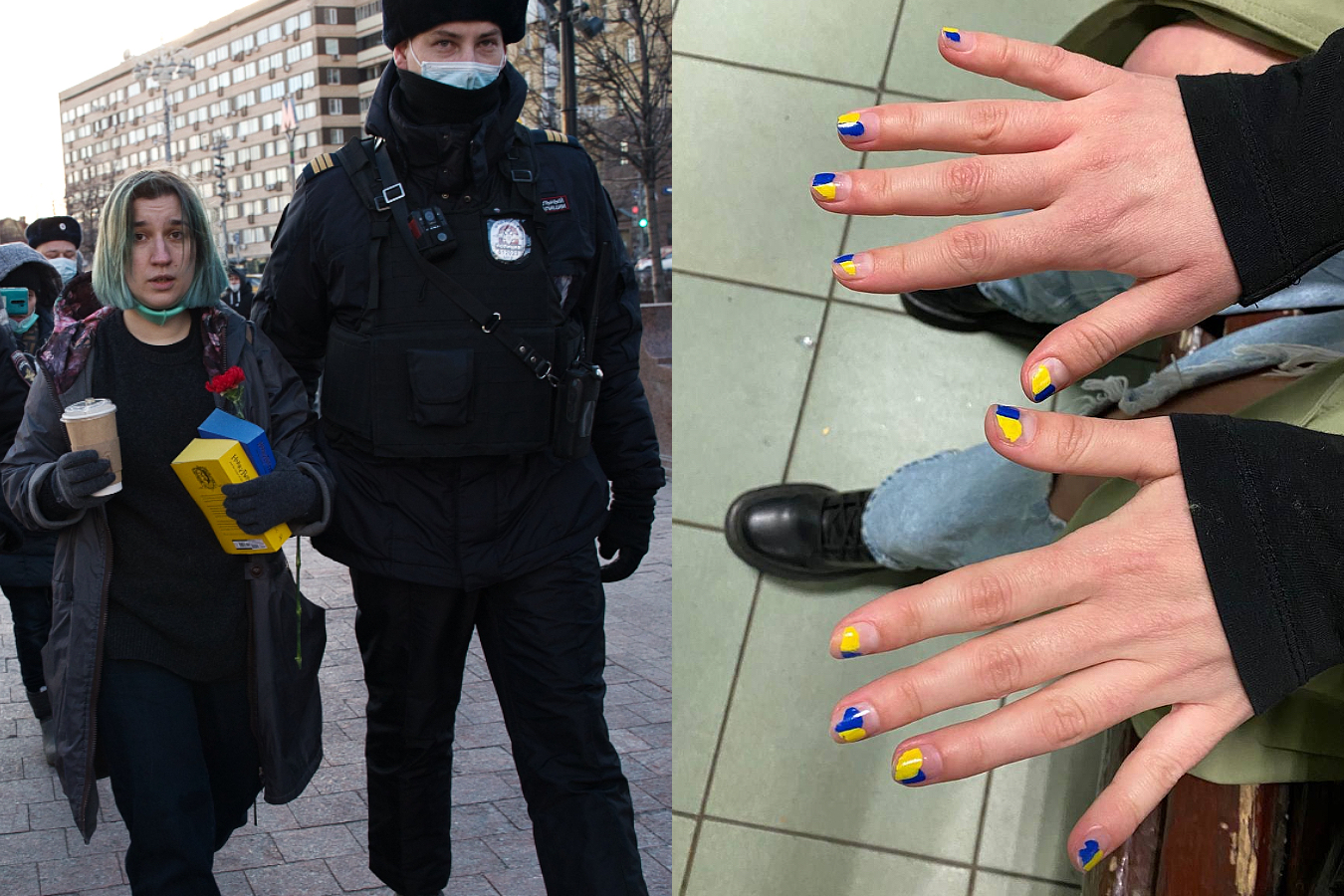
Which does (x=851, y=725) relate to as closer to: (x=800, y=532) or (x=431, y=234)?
(x=800, y=532)

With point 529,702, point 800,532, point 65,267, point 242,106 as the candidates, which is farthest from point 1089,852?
point 242,106

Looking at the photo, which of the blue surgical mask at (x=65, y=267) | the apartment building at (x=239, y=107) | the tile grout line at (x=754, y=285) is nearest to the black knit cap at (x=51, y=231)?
the blue surgical mask at (x=65, y=267)

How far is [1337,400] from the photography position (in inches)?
31.5

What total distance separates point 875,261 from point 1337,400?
365mm

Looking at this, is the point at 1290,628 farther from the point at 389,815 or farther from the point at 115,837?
the point at 115,837

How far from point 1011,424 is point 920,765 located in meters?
0.22

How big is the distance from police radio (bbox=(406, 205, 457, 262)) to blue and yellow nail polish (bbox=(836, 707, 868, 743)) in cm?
160

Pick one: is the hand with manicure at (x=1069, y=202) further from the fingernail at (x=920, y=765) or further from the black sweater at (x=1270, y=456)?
the fingernail at (x=920, y=765)

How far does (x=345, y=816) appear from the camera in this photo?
2.82 metres

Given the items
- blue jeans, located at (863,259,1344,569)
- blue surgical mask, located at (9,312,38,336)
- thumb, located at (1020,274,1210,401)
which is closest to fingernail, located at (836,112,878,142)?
thumb, located at (1020,274,1210,401)

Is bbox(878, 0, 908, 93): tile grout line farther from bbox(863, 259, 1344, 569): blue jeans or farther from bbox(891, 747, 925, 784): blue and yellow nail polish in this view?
bbox(891, 747, 925, 784): blue and yellow nail polish

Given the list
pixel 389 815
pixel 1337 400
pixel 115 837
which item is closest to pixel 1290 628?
pixel 1337 400

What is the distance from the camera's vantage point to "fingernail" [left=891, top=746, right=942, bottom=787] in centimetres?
71

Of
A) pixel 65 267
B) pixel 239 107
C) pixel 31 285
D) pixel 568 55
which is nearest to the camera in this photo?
pixel 31 285
